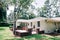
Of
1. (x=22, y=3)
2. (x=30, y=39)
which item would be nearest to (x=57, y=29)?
(x=22, y=3)

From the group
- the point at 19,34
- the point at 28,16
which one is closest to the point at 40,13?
the point at 28,16

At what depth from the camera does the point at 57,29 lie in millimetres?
24547

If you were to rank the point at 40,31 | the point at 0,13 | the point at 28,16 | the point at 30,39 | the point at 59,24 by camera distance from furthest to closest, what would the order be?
the point at 28,16, the point at 0,13, the point at 59,24, the point at 40,31, the point at 30,39

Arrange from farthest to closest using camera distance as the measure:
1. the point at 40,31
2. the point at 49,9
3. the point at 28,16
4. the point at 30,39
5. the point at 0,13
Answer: the point at 28,16 < the point at 49,9 < the point at 0,13 < the point at 40,31 < the point at 30,39

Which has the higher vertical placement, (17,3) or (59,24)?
(17,3)

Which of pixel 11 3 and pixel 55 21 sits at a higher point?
pixel 11 3

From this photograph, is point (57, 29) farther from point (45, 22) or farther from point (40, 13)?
point (40, 13)

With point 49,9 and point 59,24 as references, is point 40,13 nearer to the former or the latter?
point 49,9

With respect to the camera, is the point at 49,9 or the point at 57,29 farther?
the point at 49,9

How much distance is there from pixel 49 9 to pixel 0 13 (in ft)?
67.9

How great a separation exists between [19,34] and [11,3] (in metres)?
7.00

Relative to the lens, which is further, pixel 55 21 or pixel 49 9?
pixel 49 9

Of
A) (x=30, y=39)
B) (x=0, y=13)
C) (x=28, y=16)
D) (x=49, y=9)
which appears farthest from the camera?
(x=28, y=16)

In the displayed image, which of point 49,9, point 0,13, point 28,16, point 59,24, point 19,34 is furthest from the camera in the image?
point 28,16
